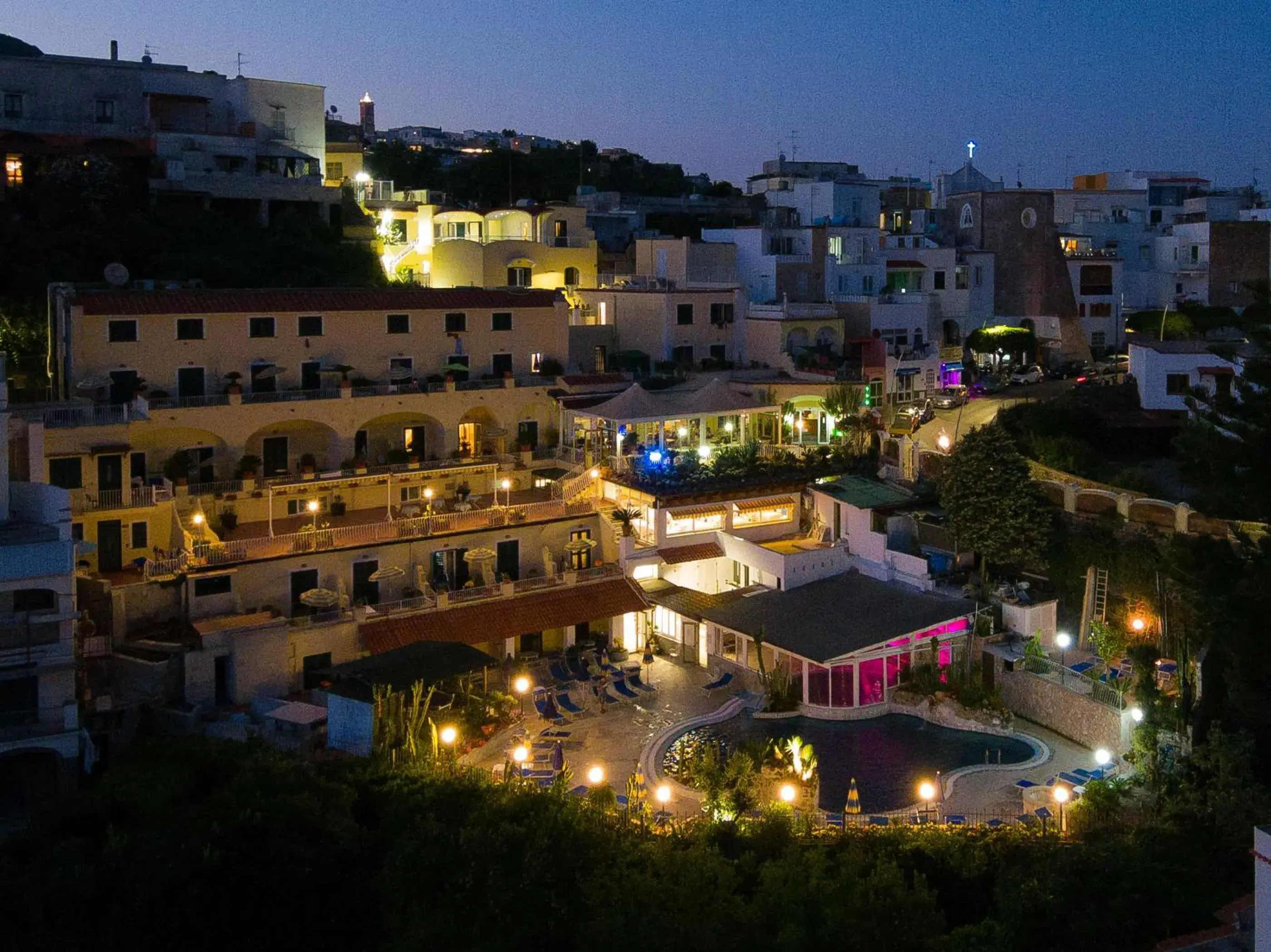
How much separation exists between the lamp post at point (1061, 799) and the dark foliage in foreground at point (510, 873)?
25.4 inches

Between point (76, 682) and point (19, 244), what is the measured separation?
14218mm

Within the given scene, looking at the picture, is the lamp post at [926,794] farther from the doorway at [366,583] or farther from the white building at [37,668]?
the white building at [37,668]

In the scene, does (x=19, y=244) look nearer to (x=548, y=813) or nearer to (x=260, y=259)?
Answer: (x=260, y=259)

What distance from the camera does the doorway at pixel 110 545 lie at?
23812mm

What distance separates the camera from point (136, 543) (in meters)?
24.3

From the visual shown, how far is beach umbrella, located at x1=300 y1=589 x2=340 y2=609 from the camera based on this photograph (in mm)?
23125

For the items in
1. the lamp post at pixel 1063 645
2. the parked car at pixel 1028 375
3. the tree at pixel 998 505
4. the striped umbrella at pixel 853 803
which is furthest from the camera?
the parked car at pixel 1028 375

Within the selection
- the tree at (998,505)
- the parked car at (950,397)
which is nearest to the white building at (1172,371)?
the parked car at (950,397)

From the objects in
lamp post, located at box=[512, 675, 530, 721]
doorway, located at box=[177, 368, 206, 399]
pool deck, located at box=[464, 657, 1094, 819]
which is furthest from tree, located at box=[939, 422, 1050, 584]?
doorway, located at box=[177, 368, 206, 399]

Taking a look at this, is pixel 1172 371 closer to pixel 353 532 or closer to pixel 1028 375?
pixel 1028 375

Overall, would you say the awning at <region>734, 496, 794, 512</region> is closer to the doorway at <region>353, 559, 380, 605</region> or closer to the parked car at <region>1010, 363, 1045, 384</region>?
the doorway at <region>353, 559, 380, 605</region>

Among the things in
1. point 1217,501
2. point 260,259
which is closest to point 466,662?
A: point 1217,501

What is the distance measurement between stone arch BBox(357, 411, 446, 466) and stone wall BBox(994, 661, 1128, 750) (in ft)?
40.5

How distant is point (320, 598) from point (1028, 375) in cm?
2361
